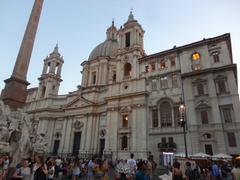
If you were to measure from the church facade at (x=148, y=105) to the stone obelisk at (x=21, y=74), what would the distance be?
17.0 meters

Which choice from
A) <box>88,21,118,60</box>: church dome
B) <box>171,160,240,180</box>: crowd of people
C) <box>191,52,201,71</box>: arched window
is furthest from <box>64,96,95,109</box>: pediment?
<box>171,160,240,180</box>: crowd of people

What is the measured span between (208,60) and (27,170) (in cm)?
2518

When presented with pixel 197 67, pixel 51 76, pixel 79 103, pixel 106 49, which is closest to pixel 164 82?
pixel 197 67

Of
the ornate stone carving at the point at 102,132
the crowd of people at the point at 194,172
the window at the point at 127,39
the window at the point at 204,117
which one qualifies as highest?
the window at the point at 127,39

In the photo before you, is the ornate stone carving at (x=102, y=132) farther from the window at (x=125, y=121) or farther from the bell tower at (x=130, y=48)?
the bell tower at (x=130, y=48)

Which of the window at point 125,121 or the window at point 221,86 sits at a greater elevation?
the window at point 221,86

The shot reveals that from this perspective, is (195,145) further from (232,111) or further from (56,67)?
(56,67)

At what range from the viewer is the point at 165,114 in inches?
1008

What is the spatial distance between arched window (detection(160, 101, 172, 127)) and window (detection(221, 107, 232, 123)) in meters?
6.63

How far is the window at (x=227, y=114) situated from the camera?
68.6 feet

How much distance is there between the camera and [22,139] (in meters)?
12.9

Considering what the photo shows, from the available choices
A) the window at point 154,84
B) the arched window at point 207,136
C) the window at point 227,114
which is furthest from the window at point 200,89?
the window at point 154,84

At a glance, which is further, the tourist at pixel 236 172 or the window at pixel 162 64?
the window at pixel 162 64

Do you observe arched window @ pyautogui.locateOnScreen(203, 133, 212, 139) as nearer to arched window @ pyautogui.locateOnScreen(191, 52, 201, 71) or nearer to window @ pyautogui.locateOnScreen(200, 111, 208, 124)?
window @ pyautogui.locateOnScreen(200, 111, 208, 124)
